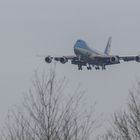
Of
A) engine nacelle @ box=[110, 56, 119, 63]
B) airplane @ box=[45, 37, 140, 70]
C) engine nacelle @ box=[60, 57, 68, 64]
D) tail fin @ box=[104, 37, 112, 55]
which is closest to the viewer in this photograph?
engine nacelle @ box=[60, 57, 68, 64]

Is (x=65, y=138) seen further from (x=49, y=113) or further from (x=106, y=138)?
(x=106, y=138)

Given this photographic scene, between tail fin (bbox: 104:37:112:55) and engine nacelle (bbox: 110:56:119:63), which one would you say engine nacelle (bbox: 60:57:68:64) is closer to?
engine nacelle (bbox: 110:56:119:63)

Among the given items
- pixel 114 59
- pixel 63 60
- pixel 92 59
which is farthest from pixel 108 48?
pixel 63 60

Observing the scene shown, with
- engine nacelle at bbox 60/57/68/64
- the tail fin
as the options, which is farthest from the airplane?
the tail fin

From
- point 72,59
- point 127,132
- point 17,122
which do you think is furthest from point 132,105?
point 72,59

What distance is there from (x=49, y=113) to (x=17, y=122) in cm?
274

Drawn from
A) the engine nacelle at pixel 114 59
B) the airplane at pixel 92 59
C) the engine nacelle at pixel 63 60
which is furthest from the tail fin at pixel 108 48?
the engine nacelle at pixel 63 60

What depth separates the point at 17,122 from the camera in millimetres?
33094

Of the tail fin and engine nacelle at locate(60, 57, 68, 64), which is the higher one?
engine nacelle at locate(60, 57, 68, 64)

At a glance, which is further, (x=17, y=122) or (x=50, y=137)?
(x=17, y=122)

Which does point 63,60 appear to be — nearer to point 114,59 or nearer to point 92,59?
point 92,59

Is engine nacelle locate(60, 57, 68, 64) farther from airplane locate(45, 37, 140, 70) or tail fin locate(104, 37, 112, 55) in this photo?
tail fin locate(104, 37, 112, 55)

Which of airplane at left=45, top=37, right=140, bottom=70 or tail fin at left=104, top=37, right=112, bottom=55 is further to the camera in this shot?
tail fin at left=104, top=37, right=112, bottom=55

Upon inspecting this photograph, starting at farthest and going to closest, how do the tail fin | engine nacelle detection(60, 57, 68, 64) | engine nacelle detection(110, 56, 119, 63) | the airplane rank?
the tail fin
engine nacelle detection(110, 56, 119, 63)
the airplane
engine nacelle detection(60, 57, 68, 64)
